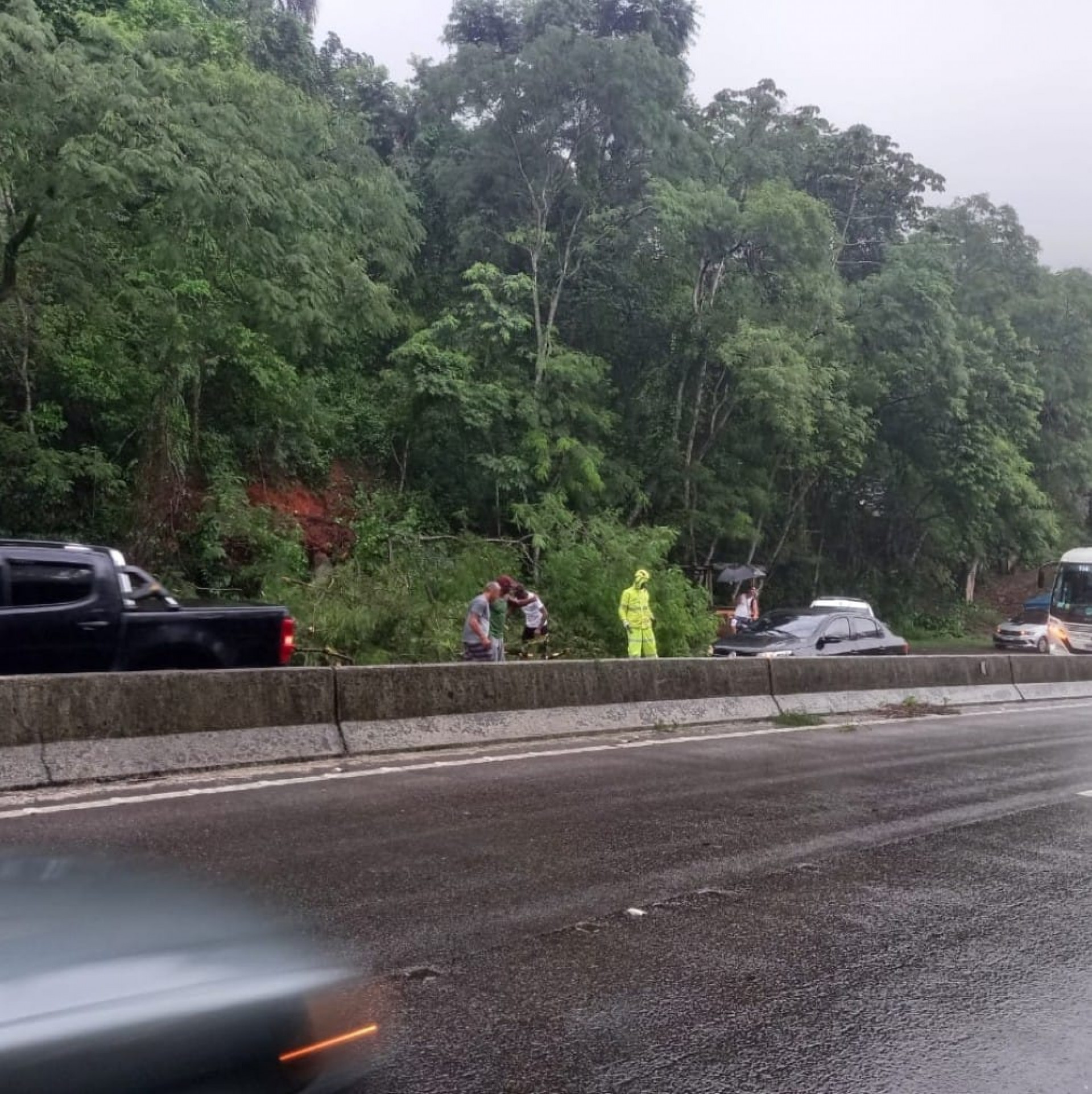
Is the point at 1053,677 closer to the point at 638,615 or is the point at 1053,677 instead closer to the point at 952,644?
the point at 638,615

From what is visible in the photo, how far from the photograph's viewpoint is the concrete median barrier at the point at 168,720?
795 centimetres

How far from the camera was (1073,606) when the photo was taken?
32188mm

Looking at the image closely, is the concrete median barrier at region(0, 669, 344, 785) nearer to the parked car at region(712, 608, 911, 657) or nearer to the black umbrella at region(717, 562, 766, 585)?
the parked car at region(712, 608, 911, 657)

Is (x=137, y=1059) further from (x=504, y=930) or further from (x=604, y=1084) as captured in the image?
(x=504, y=930)

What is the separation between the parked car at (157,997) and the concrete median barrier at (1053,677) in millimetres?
18417

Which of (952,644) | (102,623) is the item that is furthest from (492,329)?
(952,644)

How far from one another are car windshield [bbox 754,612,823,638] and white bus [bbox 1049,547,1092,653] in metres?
16.2

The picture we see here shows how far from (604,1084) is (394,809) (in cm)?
409

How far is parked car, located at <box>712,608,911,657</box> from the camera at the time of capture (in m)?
18.1

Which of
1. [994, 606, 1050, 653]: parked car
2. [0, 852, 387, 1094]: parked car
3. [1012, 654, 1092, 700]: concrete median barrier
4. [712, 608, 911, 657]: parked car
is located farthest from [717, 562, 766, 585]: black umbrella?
[0, 852, 387, 1094]: parked car

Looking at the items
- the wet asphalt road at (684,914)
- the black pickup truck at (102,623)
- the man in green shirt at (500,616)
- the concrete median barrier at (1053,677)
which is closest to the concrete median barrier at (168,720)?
the black pickup truck at (102,623)

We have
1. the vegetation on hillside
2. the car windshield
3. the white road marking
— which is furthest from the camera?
the car windshield

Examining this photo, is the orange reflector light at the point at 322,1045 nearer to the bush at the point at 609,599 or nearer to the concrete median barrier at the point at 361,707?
the concrete median barrier at the point at 361,707

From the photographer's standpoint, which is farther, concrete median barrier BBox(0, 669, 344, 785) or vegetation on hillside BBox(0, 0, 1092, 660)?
vegetation on hillside BBox(0, 0, 1092, 660)
